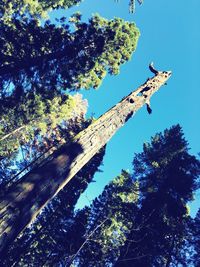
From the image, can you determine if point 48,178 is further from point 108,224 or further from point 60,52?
point 108,224

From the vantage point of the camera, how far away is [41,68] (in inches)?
658

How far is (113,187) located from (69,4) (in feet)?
45.5

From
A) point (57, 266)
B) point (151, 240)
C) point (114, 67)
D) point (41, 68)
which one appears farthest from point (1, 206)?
point (57, 266)

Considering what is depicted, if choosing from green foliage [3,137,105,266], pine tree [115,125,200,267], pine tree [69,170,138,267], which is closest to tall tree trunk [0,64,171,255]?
pine tree [115,125,200,267]

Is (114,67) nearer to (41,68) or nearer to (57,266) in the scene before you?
(41,68)

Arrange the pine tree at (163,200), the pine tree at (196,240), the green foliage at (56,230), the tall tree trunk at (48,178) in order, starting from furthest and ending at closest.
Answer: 1. the green foliage at (56,230)
2. the pine tree at (196,240)
3. the pine tree at (163,200)
4. the tall tree trunk at (48,178)

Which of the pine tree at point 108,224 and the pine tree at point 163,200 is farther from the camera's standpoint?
the pine tree at point 108,224

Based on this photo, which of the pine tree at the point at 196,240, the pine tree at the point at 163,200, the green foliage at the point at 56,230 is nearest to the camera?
the pine tree at the point at 163,200

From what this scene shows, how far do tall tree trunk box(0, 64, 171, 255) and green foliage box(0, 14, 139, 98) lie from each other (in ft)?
39.3

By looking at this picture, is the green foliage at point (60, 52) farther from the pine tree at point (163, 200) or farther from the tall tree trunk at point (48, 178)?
the tall tree trunk at point (48, 178)

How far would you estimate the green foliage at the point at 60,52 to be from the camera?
16172 mm

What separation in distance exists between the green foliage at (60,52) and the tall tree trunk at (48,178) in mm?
11984

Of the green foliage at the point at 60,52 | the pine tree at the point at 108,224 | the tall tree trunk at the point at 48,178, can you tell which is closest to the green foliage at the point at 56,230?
the pine tree at the point at 108,224

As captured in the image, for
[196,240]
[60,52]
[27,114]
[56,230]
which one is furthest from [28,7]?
[196,240]
